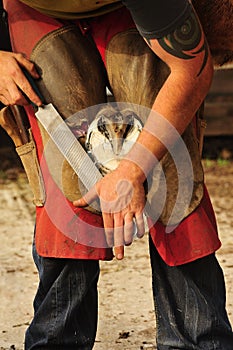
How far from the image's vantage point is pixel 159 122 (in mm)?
2607

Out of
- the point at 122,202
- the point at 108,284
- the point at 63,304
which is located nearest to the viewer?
the point at 122,202

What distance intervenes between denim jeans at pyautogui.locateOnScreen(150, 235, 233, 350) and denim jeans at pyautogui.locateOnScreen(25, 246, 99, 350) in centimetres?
22

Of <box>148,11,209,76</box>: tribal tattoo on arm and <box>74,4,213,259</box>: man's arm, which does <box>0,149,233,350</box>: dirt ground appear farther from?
<box>148,11,209,76</box>: tribal tattoo on arm

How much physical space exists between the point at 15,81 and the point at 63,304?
2.34 feet

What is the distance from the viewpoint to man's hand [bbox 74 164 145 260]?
2.60 m

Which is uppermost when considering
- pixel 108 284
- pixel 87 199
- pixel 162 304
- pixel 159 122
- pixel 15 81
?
pixel 15 81

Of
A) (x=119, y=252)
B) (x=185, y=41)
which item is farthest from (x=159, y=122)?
(x=119, y=252)

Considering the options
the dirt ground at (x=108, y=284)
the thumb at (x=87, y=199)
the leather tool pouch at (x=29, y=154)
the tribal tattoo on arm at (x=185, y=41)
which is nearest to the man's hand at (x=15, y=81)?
the leather tool pouch at (x=29, y=154)

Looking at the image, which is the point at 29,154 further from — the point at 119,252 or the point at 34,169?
the point at 119,252

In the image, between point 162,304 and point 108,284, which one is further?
point 108,284

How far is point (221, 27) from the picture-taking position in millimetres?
2967

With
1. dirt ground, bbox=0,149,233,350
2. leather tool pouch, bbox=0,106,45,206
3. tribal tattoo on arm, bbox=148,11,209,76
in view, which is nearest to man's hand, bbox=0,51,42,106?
leather tool pouch, bbox=0,106,45,206

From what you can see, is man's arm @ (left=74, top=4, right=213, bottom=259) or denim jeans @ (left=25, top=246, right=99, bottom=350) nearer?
man's arm @ (left=74, top=4, right=213, bottom=259)

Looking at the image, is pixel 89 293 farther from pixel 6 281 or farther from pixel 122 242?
pixel 6 281
